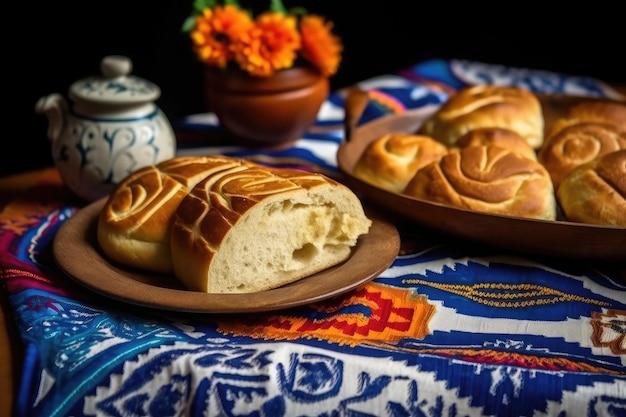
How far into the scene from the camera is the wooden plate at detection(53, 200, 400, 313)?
99 centimetres

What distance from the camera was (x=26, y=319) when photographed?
3.39 ft

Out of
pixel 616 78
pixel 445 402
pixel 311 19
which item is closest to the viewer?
pixel 445 402

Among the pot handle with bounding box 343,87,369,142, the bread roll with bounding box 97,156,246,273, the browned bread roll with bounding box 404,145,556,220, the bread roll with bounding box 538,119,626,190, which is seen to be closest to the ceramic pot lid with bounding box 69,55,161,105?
the bread roll with bounding box 97,156,246,273

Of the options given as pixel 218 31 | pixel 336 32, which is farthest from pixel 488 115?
pixel 336 32

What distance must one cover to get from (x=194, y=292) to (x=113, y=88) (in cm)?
52

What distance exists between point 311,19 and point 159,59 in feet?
2.71

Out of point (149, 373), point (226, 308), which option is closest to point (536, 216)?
point (226, 308)

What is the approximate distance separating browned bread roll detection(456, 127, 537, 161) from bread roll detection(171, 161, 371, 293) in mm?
336

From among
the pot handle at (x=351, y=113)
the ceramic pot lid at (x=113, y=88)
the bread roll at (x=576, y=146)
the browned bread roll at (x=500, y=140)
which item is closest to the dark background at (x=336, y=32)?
the pot handle at (x=351, y=113)

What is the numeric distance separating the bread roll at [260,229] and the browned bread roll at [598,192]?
32 centimetres

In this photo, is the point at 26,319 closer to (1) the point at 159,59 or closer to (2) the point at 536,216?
(2) the point at 536,216

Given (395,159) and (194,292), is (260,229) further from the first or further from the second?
(395,159)

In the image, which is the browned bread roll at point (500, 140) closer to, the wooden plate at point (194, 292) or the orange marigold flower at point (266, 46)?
the wooden plate at point (194, 292)

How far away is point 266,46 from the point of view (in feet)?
5.28
